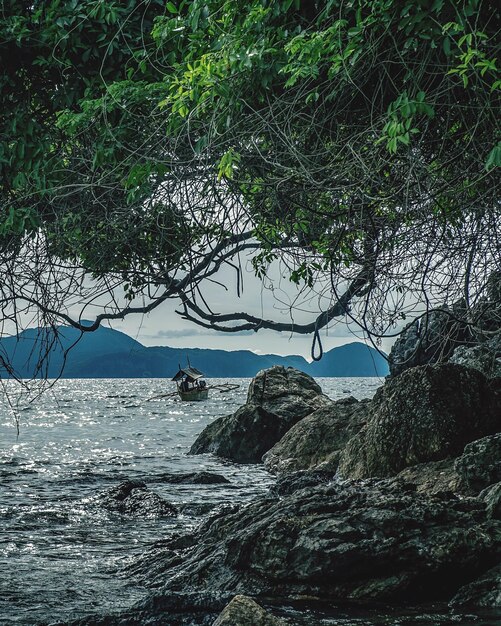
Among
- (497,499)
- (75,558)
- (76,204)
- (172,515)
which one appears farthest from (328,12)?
(172,515)

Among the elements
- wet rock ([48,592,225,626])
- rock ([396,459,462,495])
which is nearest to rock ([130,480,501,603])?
wet rock ([48,592,225,626])

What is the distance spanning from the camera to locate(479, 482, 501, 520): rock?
6.42 m

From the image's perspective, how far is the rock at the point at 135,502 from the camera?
11188 mm

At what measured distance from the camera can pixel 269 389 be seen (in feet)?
65.8

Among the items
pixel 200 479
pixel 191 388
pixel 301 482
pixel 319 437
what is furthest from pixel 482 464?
pixel 191 388

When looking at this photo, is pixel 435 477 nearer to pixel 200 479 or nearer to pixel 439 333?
pixel 439 333

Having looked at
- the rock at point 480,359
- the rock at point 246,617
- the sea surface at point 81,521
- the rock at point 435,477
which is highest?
the rock at point 480,359

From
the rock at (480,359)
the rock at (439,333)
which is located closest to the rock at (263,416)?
the rock at (439,333)

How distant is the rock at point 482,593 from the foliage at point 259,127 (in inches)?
95.6

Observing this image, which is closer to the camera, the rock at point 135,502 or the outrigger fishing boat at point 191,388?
the rock at point 135,502

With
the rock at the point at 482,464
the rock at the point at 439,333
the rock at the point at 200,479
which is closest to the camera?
the rock at the point at 439,333

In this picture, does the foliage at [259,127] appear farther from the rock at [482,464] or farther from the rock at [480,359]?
the rock at [480,359]

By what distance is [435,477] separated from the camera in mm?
9039

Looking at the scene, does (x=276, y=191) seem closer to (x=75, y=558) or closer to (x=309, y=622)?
(x=309, y=622)
